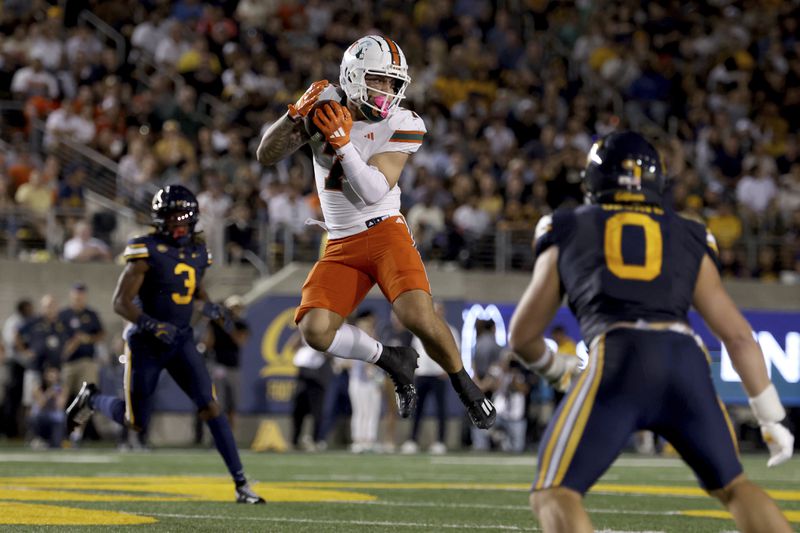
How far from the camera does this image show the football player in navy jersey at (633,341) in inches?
170

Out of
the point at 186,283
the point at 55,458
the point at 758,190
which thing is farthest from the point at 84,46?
the point at 186,283

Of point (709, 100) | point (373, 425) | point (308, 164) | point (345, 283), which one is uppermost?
point (709, 100)

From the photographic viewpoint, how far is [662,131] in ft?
71.4

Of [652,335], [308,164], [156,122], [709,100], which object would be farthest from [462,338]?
[652,335]

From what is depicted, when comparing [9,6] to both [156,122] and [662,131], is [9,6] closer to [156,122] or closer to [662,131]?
[156,122]

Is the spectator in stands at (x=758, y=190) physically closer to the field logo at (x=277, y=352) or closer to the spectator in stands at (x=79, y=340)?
the field logo at (x=277, y=352)

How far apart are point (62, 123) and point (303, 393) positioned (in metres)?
4.32

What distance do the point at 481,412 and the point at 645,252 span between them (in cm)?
258

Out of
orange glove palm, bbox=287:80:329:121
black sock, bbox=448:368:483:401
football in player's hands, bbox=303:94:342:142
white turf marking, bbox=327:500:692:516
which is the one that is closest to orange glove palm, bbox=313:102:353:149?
football in player's hands, bbox=303:94:342:142

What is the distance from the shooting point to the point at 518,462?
14195mm

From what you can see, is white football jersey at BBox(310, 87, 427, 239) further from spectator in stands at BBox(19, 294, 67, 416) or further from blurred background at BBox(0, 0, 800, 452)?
spectator in stands at BBox(19, 294, 67, 416)

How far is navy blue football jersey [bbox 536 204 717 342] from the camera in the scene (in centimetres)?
445

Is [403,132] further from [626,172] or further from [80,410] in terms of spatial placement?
[80,410]

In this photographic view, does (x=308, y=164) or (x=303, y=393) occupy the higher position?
(x=308, y=164)
